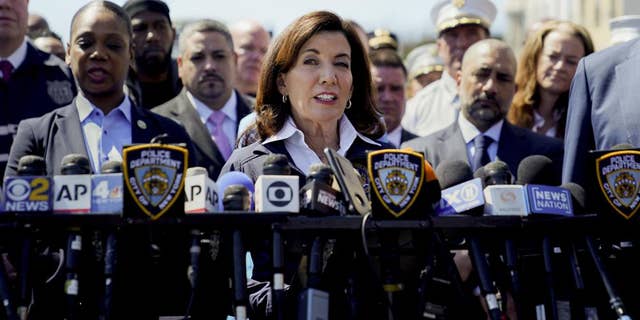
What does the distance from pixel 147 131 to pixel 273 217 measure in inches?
85.1

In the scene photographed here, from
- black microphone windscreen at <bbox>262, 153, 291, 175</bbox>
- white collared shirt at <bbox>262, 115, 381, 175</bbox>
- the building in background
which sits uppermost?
the building in background

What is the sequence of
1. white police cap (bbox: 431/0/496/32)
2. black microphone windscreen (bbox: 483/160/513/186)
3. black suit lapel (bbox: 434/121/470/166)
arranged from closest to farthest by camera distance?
black microphone windscreen (bbox: 483/160/513/186) < black suit lapel (bbox: 434/121/470/166) < white police cap (bbox: 431/0/496/32)

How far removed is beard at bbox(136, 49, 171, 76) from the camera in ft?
26.5

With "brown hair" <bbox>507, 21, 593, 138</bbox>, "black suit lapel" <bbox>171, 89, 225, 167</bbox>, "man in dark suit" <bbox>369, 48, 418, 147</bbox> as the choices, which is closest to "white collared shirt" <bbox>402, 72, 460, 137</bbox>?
"man in dark suit" <bbox>369, 48, 418, 147</bbox>

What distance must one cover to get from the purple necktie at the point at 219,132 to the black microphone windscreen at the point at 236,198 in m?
3.34

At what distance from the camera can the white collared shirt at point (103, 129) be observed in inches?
238

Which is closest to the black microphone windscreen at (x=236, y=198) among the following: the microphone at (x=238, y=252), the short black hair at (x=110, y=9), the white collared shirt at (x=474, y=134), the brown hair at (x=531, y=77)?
the microphone at (x=238, y=252)

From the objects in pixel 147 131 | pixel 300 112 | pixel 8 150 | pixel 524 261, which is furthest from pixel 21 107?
pixel 524 261

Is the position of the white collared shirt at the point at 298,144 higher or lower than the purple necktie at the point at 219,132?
lower

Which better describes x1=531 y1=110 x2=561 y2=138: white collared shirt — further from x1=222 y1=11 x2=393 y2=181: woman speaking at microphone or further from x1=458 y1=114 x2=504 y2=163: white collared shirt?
x1=222 y1=11 x2=393 y2=181: woman speaking at microphone

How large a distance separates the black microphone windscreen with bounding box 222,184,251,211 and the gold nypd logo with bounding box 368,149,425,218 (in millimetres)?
476

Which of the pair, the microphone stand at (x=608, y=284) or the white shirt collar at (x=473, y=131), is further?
the white shirt collar at (x=473, y=131)

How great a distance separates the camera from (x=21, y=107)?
6797 mm

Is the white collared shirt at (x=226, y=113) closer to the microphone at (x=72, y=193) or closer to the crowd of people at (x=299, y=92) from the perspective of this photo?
the crowd of people at (x=299, y=92)
